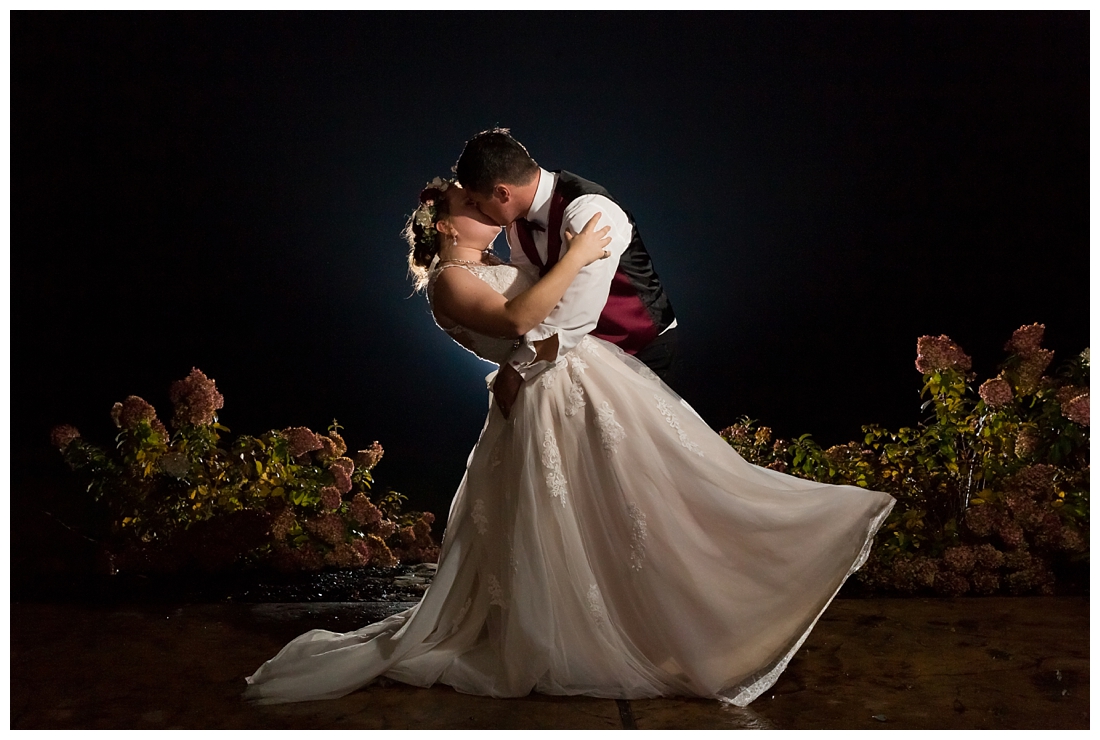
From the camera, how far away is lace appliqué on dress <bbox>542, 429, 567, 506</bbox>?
8.99ft

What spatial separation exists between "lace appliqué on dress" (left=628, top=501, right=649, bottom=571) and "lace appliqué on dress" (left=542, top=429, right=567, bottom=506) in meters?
0.20

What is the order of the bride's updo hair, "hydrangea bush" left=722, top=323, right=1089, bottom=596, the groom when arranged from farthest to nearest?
"hydrangea bush" left=722, top=323, right=1089, bottom=596, the bride's updo hair, the groom

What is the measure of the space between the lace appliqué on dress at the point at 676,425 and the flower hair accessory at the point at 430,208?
82 cm

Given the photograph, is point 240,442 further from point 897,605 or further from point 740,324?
point 897,605

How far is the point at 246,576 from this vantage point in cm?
435

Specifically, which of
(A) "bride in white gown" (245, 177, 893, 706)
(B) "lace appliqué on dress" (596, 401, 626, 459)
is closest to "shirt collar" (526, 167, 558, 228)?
(A) "bride in white gown" (245, 177, 893, 706)

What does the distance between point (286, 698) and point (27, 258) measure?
2991 millimetres

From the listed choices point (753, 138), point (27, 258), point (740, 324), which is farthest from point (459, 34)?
point (27, 258)

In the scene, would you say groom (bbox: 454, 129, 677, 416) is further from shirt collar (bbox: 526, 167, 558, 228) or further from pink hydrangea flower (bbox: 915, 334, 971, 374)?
pink hydrangea flower (bbox: 915, 334, 971, 374)

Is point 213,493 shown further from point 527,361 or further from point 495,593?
point 527,361

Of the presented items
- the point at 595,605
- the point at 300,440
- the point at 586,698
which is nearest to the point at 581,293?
the point at 595,605

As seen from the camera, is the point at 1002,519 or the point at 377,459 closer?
the point at 1002,519

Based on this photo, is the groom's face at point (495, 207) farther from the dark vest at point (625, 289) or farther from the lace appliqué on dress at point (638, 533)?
the lace appliqué on dress at point (638, 533)

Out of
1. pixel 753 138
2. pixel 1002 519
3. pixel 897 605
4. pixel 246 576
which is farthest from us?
pixel 753 138
